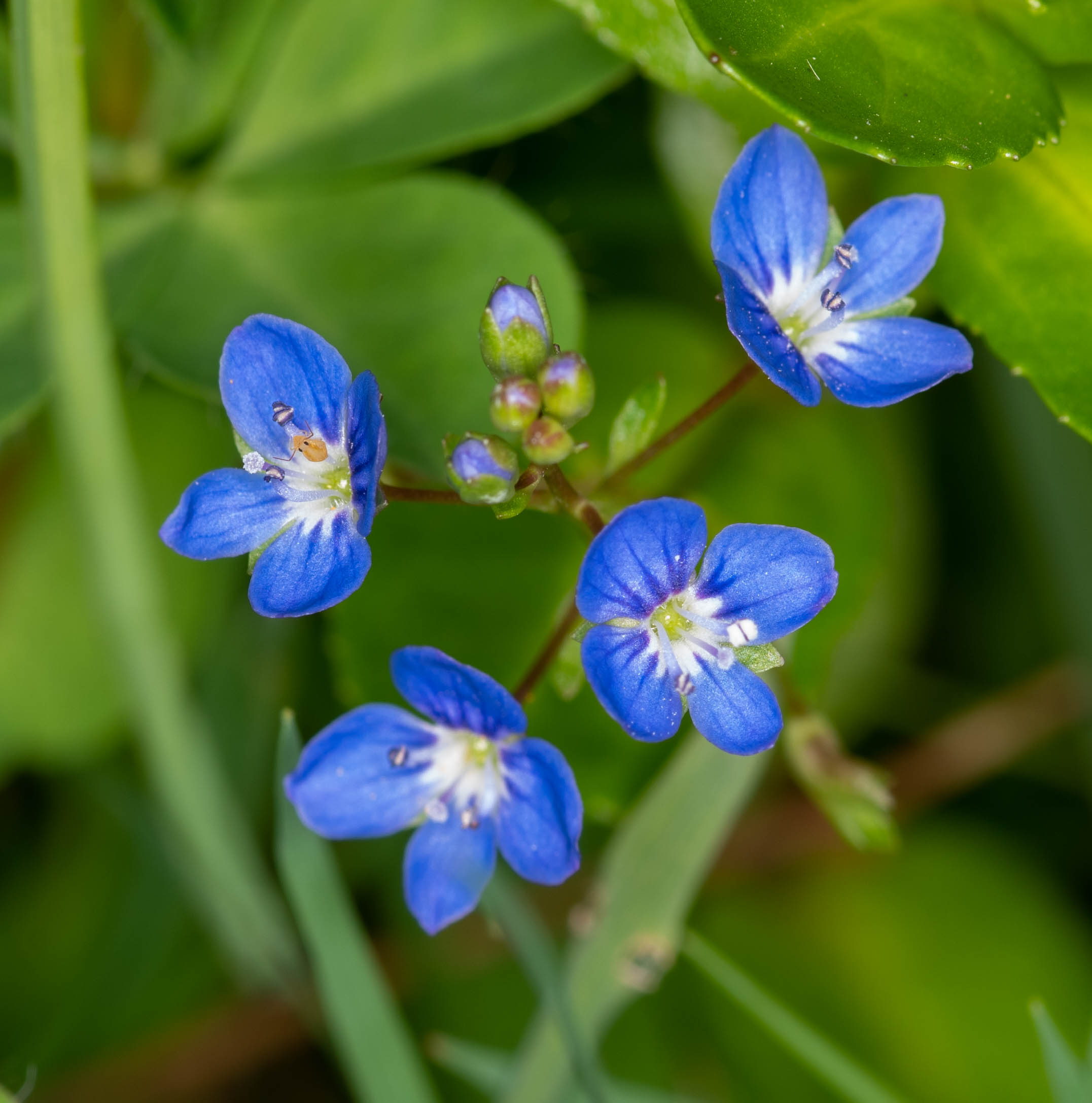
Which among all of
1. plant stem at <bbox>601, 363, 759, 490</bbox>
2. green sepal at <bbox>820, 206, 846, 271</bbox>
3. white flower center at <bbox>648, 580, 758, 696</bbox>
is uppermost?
green sepal at <bbox>820, 206, 846, 271</bbox>

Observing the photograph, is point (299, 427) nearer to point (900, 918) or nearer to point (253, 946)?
point (253, 946)

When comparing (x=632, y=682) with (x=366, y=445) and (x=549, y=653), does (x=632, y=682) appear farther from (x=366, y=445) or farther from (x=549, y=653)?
(x=366, y=445)

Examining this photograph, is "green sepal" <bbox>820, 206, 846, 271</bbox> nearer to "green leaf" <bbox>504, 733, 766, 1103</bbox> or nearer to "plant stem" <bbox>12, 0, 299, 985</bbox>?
→ "green leaf" <bbox>504, 733, 766, 1103</bbox>

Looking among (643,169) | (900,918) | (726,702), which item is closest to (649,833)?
(726,702)

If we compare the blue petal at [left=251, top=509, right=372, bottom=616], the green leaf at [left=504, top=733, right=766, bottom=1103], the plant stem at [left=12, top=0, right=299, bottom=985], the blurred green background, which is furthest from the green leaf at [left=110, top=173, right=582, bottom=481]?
the green leaf at [left=504, top=733, right=766, bottom=1103]

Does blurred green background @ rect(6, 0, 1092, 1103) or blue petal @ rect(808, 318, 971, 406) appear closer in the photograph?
blue petal @ rect(808, 318, 971, 406)

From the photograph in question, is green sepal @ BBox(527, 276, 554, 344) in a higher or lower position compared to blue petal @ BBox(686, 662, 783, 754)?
higher
